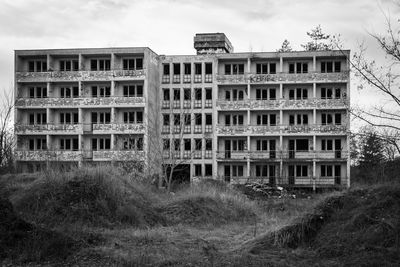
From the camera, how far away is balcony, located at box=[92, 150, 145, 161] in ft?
162

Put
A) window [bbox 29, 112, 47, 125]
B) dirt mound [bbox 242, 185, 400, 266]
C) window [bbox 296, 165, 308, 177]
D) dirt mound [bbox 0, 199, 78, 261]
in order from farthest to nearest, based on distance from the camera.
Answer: window [bbox 29, 112, 47, 125], window [bbox 296, 165, 308, 177], dirt mound [bbox 0, 199, 78, 261], dirt mound [bbox 242, 185, 400, 266]

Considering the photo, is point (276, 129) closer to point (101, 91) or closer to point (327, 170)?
point (327, 170)

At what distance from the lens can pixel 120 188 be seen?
2108cm

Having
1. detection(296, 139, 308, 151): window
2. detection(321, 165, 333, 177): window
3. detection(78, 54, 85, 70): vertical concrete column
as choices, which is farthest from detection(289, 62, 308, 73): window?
detection(78, 54, 85, 70): vertical concrete column

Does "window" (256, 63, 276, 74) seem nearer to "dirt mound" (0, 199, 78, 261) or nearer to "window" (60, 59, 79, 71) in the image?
"window" (60, 59, 79, 71)

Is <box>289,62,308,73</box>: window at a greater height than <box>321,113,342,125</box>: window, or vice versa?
<box>289,62,308,73</box>: window

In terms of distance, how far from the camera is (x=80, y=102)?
52.5 m

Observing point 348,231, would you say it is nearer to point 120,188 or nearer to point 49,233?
point 49,233

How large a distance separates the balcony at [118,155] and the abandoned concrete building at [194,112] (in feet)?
0.33

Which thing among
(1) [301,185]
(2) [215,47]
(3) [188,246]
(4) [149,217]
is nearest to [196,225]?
(4) [149,217]

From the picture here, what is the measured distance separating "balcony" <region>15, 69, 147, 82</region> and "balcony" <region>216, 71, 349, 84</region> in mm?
8749

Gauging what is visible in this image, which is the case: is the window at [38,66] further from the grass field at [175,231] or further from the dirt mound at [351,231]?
the dirt mound at [351,231]

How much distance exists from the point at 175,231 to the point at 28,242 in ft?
19.4

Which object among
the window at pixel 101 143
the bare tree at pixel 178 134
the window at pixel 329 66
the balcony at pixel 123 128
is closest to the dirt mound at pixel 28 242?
the balcony at pixel 123 128
